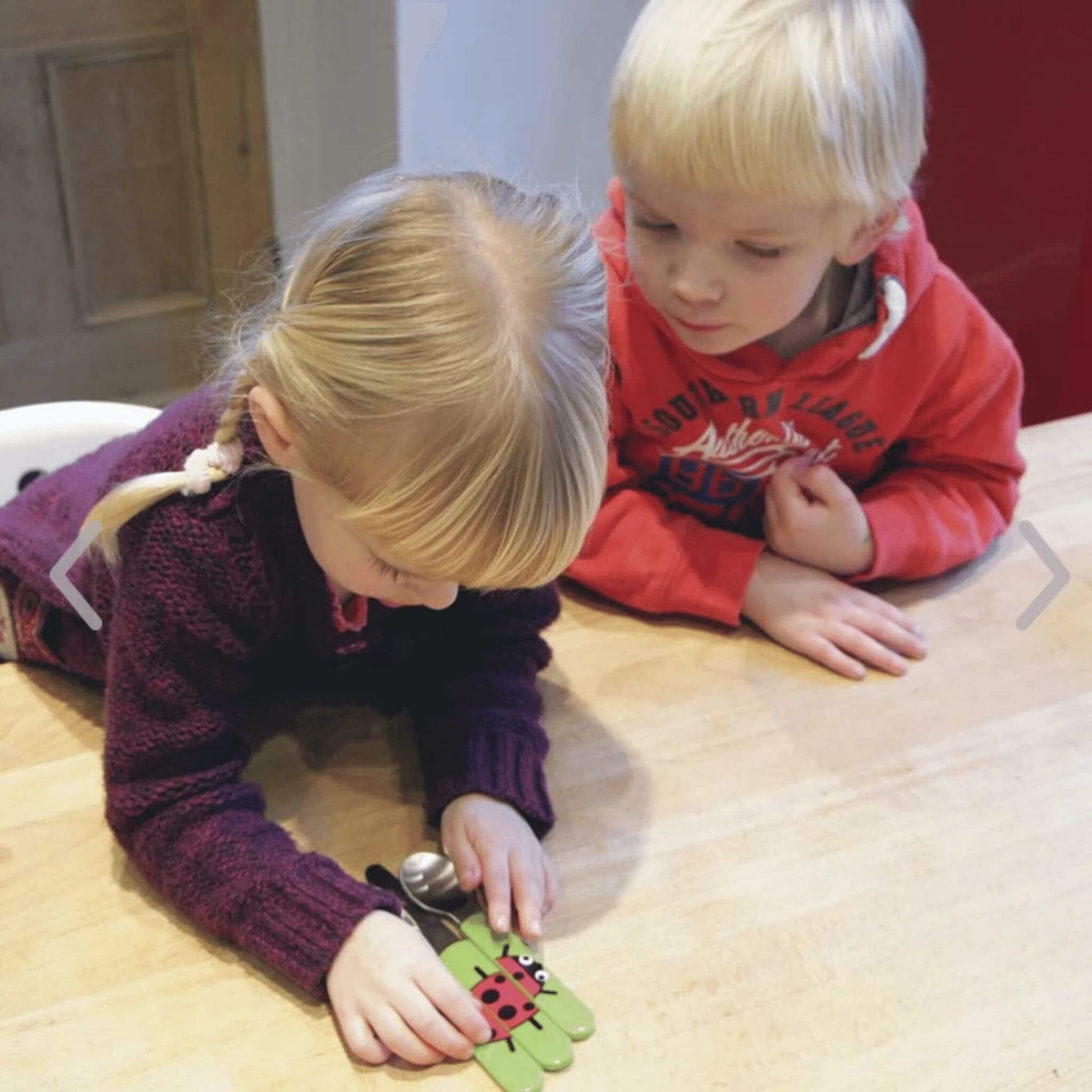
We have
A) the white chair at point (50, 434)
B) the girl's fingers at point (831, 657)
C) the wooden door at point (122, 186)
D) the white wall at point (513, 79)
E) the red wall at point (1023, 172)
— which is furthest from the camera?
the wooden door at point (122, 186)

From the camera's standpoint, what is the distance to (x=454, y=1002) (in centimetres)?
64

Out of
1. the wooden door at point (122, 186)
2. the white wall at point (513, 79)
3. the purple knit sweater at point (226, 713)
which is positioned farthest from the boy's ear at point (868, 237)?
the wooden door at point (122, 186)

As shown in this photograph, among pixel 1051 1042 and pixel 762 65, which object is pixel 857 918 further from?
pixel 762 65

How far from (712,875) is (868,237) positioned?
0.43 metres

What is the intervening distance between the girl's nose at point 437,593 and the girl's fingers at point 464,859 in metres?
0.14

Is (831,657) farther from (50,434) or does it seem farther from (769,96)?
(50,434)

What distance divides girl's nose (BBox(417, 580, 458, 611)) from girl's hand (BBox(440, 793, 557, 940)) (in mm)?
134

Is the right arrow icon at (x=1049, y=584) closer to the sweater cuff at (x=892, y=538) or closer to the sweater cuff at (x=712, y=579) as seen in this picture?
the sweater cuff at (x=892, y=538)

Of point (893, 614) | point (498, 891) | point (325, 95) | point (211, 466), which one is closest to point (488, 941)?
point (498, 891)

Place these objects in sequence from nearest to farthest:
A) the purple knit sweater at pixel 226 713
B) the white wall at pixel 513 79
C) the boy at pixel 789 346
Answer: the purple knit sweater at pixel 226 713 < the boy at pixel 789 346 < the white wall at pixel 513 79

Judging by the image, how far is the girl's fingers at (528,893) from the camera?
2.29 ft

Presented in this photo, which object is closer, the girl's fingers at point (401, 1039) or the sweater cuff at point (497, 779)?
the girl's fingers at point (401, 1039)

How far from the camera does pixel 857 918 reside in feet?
2.35

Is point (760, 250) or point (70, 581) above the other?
point (760, 250)
